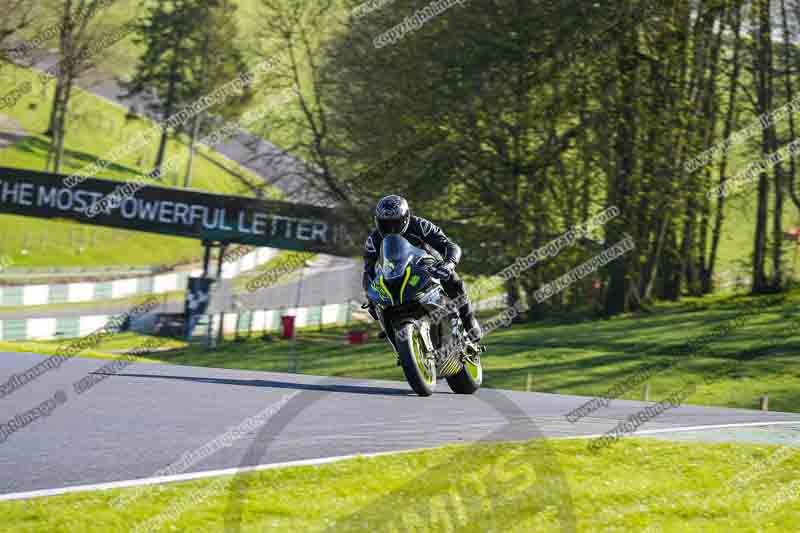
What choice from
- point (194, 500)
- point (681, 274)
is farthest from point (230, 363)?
point (194, 500)

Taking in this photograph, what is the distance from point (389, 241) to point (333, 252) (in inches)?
915

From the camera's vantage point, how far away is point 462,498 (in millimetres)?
5727

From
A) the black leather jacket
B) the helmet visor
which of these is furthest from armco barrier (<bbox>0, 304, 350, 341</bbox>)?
the helmet visor

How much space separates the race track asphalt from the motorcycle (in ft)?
1.52

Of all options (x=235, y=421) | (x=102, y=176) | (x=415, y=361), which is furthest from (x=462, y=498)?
(x=102, y=176)

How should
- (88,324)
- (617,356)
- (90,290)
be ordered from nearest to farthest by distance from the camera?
(617,356) < (88,324) < (90,290)

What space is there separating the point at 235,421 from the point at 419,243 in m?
3.11

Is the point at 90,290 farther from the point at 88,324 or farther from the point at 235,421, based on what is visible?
the point at 235,421

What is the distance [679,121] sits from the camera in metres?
27.4

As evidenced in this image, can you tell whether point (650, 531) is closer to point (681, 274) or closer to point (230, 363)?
point (230, 363)

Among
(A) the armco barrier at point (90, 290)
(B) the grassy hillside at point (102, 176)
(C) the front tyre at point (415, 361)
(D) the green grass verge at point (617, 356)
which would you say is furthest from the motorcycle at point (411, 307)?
(A) the armco barrier at point (90, 290)

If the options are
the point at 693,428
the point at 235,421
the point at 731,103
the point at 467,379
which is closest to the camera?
the point at 235,421

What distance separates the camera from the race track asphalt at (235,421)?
20.8ft

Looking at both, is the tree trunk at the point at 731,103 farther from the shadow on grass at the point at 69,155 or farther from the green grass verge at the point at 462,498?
the shadow on grass at the point at 69,155
